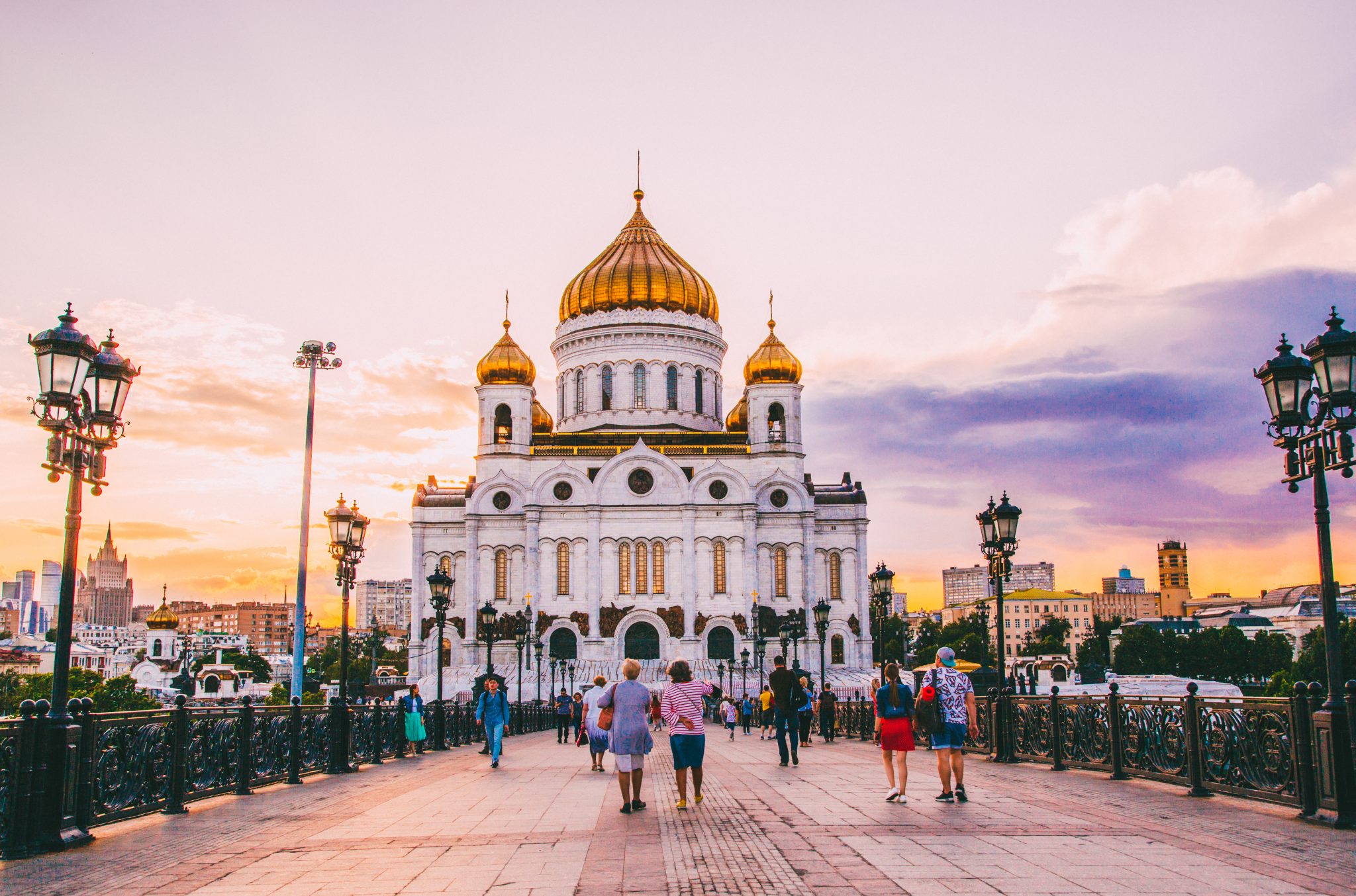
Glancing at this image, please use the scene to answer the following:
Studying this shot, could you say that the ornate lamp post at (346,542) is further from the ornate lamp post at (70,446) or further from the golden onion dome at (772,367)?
the golden onion dome at (772,367)

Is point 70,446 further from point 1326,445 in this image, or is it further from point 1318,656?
point 1318,656

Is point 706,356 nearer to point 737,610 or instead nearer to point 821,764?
point 737,610

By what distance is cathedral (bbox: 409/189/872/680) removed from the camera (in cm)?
5262

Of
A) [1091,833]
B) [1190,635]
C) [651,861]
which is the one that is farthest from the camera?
[1190,635]

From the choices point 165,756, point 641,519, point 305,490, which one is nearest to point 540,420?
point 641,519

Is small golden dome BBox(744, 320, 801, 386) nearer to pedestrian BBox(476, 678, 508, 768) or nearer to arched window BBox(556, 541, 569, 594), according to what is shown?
arched window BBox(556, 541, 569, 594)

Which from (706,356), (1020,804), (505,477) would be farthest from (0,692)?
(1020,804)

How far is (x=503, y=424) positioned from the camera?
56281mm

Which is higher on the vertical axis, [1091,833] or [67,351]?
[67,351]

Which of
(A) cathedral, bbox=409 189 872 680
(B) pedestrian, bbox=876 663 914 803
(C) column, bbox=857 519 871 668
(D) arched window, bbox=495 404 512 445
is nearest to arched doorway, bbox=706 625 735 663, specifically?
(A) cathedral, bbox=409 189 872 680

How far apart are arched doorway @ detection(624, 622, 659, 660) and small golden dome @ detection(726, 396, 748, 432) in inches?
524

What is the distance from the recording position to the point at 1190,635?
91000 mm

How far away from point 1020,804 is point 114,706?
64044mm

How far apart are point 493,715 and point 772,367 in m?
41.3
